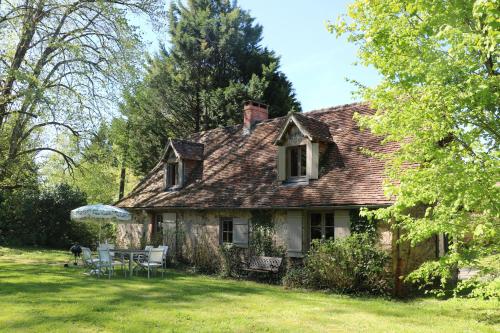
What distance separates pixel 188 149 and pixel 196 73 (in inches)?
452

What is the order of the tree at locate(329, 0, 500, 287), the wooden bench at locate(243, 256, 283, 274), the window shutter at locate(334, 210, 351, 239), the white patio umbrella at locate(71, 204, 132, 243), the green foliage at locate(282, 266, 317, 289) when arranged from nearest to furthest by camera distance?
the tree at locate(329, 0, 500, 287) < the window shutter at locate(334, 210, 351, 239) < the green foliage at locate(282, 266, 317, 289) < the wooden bench at locate(243, 256, 283, 274) < the white patio umbrella at locate(71, 204, 132, 243)

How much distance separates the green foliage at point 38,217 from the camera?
3008cm

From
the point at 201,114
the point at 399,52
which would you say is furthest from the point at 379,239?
the point at 201,114

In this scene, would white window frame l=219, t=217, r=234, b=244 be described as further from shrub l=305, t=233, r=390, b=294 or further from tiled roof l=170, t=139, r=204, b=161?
shrub l=305, t=233, r=390, b=294

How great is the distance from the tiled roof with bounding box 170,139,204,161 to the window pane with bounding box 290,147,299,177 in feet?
21.8

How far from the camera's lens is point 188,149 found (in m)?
23.6

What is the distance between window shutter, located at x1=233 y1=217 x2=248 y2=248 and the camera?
1811 cm

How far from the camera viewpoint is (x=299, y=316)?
10.3m

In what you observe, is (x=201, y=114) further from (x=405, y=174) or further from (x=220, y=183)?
(x=405, y=174)

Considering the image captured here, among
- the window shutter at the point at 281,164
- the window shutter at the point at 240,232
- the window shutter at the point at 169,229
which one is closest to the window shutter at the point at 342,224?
the window shutter at the point at 281,164

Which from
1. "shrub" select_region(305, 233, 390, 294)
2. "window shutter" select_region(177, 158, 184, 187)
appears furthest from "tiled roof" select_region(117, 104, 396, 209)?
"shrub" select_region(305, 233, 390, 294)

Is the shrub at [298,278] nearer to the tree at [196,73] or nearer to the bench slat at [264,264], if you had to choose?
the bench slat at [264,264]

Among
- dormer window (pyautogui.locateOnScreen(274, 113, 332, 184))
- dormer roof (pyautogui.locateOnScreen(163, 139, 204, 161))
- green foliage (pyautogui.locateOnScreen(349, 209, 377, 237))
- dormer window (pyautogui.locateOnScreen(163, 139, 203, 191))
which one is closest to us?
green foliage (pyautogui.locateOnScreen(349, 209, 377, 237))

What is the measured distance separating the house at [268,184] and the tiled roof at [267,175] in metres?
0.04
